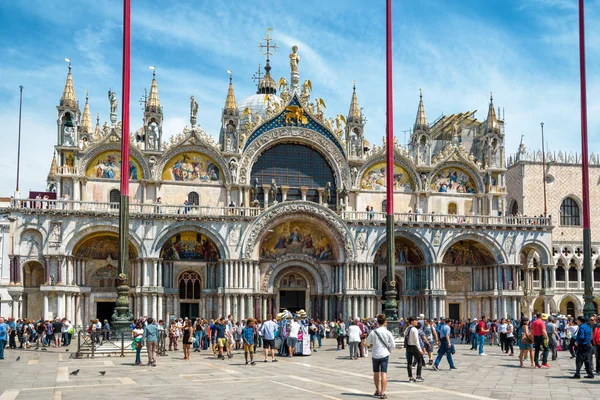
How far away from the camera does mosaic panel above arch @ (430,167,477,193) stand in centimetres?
5456

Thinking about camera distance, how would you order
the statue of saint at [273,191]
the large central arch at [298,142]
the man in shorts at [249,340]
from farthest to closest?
1. the statue of saint at [273,191]
2. the large central arch at [298,142]
3. the man in shorts at [249,340]

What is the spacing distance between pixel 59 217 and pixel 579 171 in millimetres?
40768

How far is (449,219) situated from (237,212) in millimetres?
14388

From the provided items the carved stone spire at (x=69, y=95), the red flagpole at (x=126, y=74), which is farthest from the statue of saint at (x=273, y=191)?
the red flagpole at (x=126, y=74)

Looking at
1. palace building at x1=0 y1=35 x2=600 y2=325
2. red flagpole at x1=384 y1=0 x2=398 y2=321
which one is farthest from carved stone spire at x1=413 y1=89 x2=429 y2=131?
red flagpole at x1=384 y1=0 x2=398 y2=321

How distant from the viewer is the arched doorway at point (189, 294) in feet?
162

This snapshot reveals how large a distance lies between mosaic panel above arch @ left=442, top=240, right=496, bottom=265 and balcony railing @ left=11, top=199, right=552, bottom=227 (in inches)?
78.2

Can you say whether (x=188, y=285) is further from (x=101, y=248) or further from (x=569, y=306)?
(x=569, y=306)

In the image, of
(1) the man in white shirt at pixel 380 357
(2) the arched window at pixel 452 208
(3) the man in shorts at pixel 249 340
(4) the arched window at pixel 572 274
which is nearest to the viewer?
(1) the man in white shirt at pixel 380 357

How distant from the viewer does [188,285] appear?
49.5m

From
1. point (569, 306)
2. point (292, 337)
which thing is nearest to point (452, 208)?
point (569, 306)

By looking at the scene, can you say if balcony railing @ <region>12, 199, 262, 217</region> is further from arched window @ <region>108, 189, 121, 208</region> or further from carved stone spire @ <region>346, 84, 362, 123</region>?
carved stone spire @ <region>346, 84, 362, 123</region>

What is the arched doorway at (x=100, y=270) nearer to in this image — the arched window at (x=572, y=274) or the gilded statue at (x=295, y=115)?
the gilded statue at (x=295, y=115)

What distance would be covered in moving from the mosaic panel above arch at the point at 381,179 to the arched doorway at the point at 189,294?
1303 centimetres
